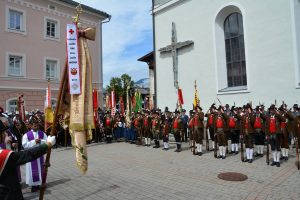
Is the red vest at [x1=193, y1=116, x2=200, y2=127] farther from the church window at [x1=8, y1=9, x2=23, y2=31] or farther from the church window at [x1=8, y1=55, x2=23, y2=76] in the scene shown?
the church window at [x1=8, y1=9, x2=23, y2=31]

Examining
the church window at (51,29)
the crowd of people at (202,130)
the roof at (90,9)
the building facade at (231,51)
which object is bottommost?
the crowd of people at (202,130)

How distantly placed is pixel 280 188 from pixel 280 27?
8749 millimetres

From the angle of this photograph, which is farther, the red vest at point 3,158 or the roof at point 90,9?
the roof at point 90,9

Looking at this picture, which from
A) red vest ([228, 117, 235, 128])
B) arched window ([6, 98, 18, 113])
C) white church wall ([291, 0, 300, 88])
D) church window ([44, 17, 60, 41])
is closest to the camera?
red vest ([228, 117, 235, 128])

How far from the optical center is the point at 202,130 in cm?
1194

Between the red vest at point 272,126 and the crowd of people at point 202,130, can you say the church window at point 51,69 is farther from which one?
the red vest at point 272,126

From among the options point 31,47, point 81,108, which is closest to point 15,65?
point 31,47

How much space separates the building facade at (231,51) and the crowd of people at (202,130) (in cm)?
179

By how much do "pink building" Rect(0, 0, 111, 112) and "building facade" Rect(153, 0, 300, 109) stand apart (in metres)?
8.32

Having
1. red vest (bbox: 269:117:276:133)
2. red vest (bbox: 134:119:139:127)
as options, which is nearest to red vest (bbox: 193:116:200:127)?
red vest (bbox: 269:117:276:133)

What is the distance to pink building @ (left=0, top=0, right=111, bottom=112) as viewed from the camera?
63.4 feet

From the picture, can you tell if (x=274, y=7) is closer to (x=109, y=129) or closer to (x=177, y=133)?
(x=177, y=133)

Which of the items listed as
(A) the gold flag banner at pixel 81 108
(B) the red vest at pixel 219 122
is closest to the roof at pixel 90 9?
(B) the red vest at pixel 219 122

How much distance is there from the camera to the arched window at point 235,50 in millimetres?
15414
